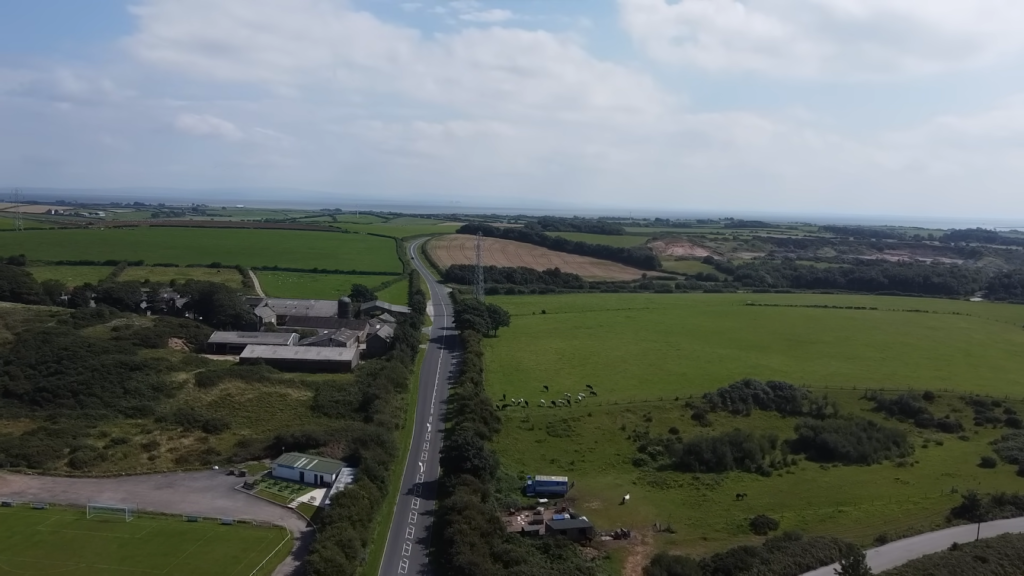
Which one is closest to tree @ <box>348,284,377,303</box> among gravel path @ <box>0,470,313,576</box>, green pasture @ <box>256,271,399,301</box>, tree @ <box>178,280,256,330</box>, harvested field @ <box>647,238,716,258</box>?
green pasture @ <box>256,271,399,301</box>

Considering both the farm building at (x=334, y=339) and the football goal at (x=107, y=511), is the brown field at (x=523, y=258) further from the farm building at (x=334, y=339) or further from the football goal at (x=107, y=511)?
the football goal at (x=107, y=511)

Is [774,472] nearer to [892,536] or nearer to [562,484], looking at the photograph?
[892,536]

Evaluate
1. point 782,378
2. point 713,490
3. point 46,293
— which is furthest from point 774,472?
point 46,293

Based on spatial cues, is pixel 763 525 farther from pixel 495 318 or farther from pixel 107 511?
pixel 495 318

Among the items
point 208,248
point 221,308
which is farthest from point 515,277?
point 208,248

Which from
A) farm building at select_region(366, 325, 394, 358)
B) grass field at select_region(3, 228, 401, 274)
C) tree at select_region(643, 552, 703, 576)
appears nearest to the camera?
tree at select_region(643, 552, 703, 576)

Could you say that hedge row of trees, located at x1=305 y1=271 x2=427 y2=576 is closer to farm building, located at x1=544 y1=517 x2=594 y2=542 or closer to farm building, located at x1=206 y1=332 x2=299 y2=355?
farm building, located at x1=544 y1=517 x2=594 y2=542

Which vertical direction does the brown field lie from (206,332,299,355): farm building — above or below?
above
